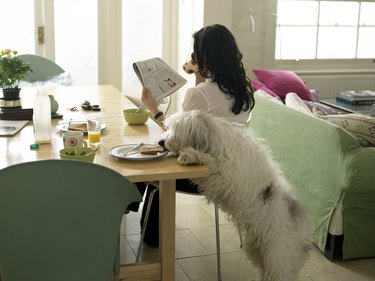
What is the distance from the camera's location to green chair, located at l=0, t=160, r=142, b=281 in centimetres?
165

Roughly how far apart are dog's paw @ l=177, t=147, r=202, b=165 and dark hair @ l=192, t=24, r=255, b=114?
48 centimetres

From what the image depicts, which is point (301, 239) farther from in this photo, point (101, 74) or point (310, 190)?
point (101, 74)

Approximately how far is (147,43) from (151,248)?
2.59m

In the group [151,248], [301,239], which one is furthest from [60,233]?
[151,248]

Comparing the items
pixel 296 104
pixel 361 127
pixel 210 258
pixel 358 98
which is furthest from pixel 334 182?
pixel 358 98

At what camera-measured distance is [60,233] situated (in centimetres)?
171

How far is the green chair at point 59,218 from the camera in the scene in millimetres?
1646

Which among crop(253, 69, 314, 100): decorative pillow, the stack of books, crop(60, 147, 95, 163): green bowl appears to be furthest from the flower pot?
the stack of books

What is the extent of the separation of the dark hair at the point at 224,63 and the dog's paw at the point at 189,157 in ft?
1.58

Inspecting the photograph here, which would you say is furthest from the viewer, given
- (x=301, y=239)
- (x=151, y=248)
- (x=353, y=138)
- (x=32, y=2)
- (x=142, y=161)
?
(x=32, y=2)

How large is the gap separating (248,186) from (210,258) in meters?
0.98

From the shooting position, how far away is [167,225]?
7.18ft

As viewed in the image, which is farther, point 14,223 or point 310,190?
point 310,190

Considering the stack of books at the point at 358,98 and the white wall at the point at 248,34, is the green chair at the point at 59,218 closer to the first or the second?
the white wall at the point at 248,34
